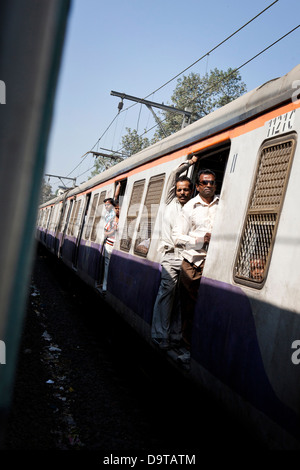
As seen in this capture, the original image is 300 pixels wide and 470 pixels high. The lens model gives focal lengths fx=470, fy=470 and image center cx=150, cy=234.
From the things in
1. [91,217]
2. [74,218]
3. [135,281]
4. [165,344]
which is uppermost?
[91,217]

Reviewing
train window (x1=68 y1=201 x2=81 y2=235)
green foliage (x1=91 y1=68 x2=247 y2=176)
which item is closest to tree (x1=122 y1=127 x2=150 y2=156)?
green foliage (x1=91 y1=68 x2=247 y2=176)

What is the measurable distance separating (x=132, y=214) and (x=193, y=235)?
9.83 ft

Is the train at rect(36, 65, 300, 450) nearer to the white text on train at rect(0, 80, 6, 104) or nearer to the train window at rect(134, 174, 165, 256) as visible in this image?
the train window at rect(134, 174, 165, 256)

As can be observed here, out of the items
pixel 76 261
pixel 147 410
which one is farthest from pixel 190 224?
pixel 76 261

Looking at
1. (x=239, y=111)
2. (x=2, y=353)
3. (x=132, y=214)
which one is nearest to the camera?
(x=2, y=353)

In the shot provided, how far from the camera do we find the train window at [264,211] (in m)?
3.32

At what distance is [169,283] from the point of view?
5070 mm

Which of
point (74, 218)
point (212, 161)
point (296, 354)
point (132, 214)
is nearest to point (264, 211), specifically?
point (296, 354)

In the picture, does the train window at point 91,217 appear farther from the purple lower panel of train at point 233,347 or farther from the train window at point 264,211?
the train window at point 264,211

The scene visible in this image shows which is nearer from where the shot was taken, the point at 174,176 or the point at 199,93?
the point at 174,176

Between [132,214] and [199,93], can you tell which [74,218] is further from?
[199,93]

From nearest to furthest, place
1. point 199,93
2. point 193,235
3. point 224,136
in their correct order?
point 224,136 → point 193,235 → point 199,93

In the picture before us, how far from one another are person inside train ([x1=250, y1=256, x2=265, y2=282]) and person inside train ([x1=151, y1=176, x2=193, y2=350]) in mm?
1577

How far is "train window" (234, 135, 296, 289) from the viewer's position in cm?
332
